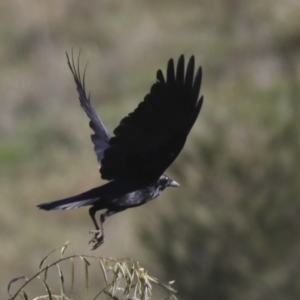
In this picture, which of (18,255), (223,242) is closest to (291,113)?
(223,242)

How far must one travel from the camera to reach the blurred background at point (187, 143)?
14.8 metres

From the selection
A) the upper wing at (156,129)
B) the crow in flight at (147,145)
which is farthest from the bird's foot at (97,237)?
the upper wing at (156,129)

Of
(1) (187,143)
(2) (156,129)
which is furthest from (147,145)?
(1) (187,143)

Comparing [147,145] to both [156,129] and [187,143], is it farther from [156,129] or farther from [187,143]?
[187,143]

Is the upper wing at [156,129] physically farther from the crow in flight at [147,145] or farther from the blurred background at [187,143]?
the blurred background at [187,143]

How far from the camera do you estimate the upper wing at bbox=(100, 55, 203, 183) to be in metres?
5.24

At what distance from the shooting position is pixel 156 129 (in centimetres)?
543

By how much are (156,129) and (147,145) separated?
4.4 inches

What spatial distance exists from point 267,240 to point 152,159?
998 centimetres

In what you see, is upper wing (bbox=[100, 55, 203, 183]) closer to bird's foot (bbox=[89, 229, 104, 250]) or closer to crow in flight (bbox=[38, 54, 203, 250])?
crow in flight (bbox=[38, 54, 203, 250])

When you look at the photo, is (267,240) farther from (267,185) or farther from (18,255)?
(18,255)

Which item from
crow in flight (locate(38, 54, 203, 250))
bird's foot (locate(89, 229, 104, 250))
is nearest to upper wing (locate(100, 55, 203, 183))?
crow in flight (locate(38, 54, 203, 250))

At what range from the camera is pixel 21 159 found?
981 inches

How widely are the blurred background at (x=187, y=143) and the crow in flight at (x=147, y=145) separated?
24.5 ft
